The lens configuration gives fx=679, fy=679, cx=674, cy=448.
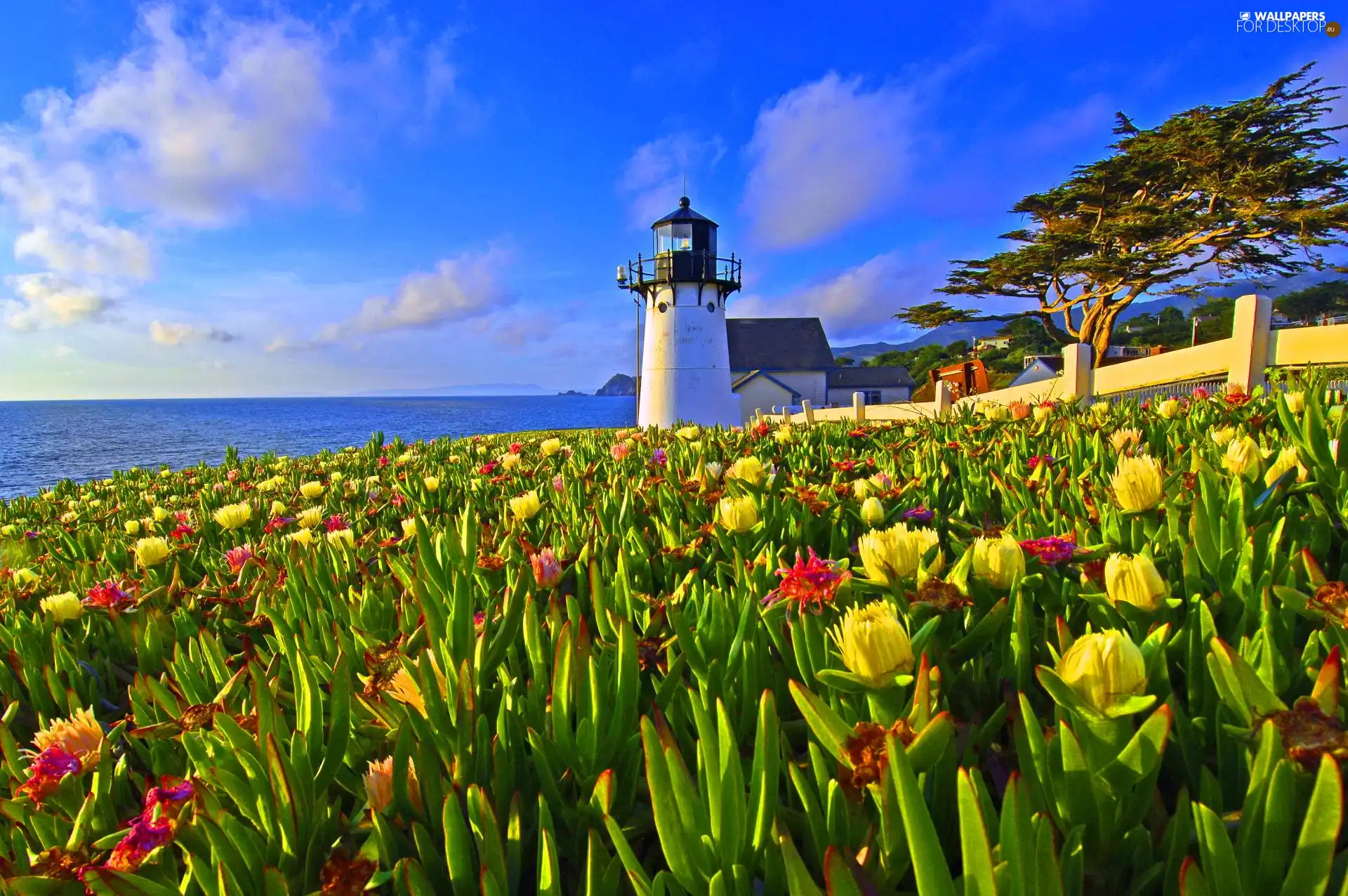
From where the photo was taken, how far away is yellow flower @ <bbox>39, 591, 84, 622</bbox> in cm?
138

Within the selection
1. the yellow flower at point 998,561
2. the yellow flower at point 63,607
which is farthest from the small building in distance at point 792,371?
the yellow flower at point 998,561

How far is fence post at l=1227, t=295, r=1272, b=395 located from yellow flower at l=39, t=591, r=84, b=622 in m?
6.38

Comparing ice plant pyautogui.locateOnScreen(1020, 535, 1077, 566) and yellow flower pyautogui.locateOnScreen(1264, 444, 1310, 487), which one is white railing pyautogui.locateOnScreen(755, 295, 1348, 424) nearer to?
yellow flower pyautogui.locateOnScreen(1264, 444, 1310, 487)

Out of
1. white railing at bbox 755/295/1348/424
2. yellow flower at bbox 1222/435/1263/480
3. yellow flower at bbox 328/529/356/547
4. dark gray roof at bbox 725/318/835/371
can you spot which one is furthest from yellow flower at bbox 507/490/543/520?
dark gray roof at bbox 725/318/835/371

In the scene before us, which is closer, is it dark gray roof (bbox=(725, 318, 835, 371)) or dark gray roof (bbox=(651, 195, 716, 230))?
dark gray roof (bbox=(651, 195, 716, 230))

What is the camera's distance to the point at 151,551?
1706mm

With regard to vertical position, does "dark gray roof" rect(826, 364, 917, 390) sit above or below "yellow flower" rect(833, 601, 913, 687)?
above

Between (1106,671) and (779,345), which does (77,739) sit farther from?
(779,345)

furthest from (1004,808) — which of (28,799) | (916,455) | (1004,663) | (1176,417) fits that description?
(1176,417)

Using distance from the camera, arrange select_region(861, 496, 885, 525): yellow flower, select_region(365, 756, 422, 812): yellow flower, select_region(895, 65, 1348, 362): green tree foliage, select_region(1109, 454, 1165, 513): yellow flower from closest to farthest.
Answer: select_region(365, 756, 422, 812): yellow flower < select_region(1109, 454, 1165, 513): yellow flower < select_region(861, 496, 885, 525): yellow flower < select_region(895, 65, 1348, 362): green tree foliage

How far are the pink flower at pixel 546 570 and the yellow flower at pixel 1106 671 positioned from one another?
871 millimetres

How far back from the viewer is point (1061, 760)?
0.62 metres

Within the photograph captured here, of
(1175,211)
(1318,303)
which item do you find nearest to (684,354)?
(1175,211)

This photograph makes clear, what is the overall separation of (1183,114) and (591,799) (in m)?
31.3
